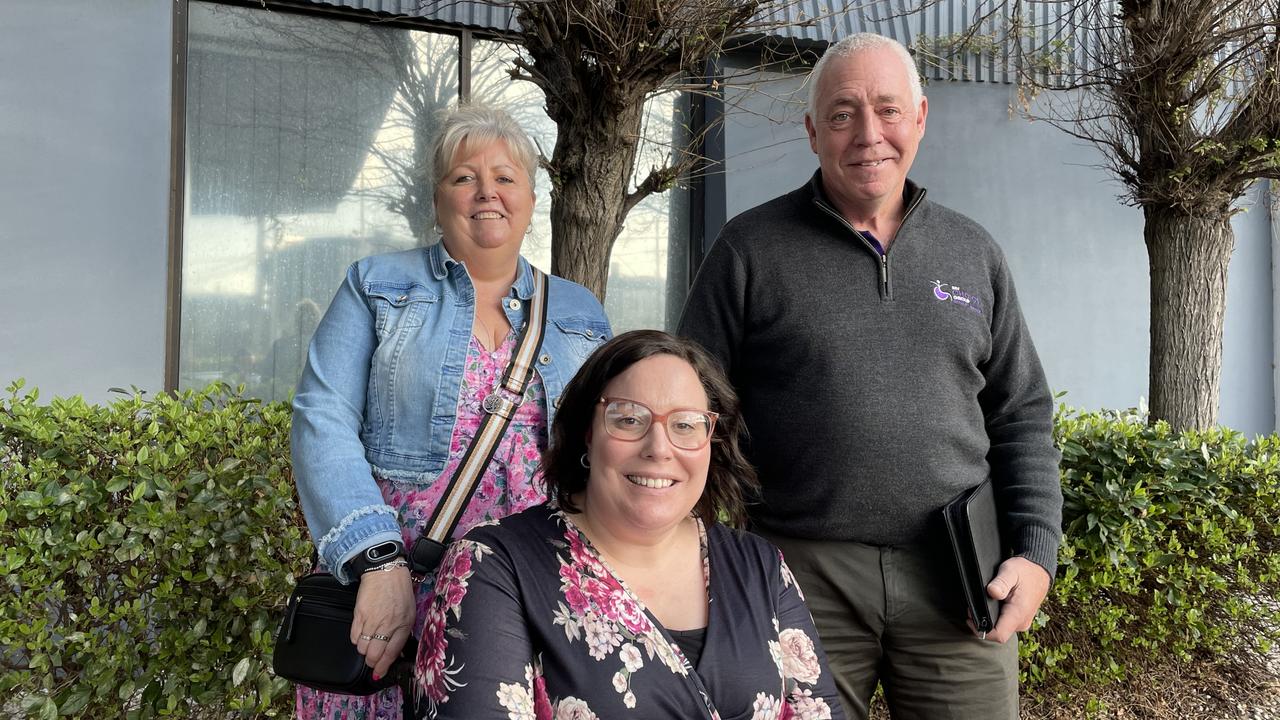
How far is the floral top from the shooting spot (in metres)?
1.76

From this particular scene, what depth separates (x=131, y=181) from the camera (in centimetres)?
565

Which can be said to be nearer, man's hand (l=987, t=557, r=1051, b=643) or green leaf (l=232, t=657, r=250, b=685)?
man's hand (l=987, t=557, r=1051, b=643)

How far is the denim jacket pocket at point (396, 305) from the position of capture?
7.54 ft

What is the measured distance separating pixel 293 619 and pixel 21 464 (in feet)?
6.30

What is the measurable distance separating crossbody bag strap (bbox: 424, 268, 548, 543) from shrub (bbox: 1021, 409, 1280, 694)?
2463mm

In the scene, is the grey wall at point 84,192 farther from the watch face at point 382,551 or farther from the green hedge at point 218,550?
the watch face at point 382,551

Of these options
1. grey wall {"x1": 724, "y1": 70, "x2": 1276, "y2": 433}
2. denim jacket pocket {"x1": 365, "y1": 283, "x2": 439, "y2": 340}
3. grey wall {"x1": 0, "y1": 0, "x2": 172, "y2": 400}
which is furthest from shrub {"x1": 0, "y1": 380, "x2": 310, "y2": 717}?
grey wall {"x1": 724, "y1": 70, "x2": 1276, "y2": 433}

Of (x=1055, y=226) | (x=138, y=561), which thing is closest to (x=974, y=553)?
(x=138, y=561)

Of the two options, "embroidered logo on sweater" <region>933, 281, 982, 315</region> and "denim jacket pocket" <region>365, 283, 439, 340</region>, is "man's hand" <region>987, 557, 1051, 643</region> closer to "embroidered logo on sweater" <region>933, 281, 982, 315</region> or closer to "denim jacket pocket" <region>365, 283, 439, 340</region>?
"embroidered logo on sweater" <region>933, 281, 982, 315</region>

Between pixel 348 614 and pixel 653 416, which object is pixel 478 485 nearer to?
pixel 348 614

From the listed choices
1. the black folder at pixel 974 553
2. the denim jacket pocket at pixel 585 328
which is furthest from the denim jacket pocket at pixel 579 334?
the black folder at pixel 974 553

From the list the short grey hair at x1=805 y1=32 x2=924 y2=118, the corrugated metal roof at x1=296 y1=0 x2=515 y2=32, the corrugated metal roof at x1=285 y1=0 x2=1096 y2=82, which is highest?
the corrugated metal roof at x1=285 y1=0 x2=1096 y2=82

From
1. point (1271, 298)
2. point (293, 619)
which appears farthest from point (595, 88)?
point (1271, 298)

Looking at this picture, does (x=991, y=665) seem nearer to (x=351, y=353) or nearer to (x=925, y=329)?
(x=925, y=329)
